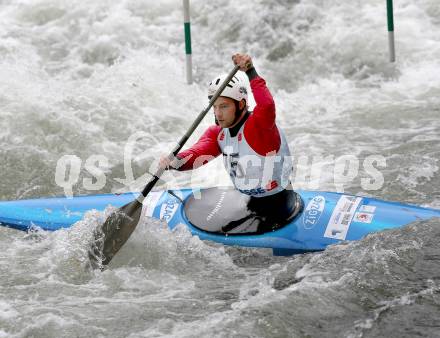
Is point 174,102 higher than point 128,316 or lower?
higher

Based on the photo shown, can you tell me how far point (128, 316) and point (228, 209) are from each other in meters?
1.09

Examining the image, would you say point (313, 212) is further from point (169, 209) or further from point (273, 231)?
point (169, 209)

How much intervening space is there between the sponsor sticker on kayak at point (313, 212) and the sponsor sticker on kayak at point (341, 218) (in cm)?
8

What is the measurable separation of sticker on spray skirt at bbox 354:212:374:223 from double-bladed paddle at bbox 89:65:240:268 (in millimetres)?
1086

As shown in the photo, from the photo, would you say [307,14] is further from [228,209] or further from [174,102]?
[228,209]

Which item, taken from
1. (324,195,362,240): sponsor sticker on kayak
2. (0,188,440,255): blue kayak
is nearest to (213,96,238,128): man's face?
(0,188,440,255): blue kayak

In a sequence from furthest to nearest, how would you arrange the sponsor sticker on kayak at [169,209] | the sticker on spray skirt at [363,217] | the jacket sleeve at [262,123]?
the sponsor sticker on kayak at [169,209], the sticker on spray skirt at [363,217], the jacket sleeve at [262,123]

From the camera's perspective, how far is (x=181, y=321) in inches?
154

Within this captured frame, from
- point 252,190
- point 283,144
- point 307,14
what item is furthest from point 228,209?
point 307,14

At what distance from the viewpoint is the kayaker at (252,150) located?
444cm

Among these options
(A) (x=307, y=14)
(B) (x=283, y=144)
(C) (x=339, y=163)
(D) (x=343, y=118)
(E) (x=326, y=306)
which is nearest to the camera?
(E) (x=326, y=306)

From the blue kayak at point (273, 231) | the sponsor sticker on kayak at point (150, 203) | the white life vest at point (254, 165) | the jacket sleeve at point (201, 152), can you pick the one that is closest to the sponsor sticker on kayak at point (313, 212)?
the blue kayak at point (273, 231)

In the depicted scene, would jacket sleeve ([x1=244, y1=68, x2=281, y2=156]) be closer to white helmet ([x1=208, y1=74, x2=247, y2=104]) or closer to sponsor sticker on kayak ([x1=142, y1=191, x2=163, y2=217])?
white helmet ([x1=208, y1=74, x2=247, y2=104])

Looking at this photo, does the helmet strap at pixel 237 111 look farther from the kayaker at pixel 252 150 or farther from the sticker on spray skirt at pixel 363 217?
the sticker on spray skirt at pixel 363 217
